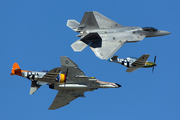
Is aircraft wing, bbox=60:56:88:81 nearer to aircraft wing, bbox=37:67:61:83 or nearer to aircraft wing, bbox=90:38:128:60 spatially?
aircraft wing, bbox=37:67:61:83

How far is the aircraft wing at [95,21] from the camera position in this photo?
52569 mm

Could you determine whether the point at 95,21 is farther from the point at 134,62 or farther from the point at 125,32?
the point at 134,62

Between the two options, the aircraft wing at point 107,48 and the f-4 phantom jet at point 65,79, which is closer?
the aircraft wing at point 107,48

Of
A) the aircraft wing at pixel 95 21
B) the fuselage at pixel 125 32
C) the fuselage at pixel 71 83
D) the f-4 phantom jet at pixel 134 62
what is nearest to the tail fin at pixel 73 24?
the aircraft wing at pixel 95 21

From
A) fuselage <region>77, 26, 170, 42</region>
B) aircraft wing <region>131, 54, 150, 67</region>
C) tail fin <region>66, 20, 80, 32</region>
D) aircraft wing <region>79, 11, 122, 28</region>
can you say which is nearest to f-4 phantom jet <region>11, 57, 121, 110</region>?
aircraft wing <region>131, 54, 150, 67</region>

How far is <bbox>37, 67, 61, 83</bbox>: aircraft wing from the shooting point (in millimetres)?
48750

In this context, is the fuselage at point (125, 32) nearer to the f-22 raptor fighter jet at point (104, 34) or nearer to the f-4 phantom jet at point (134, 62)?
the f-22 raptor fighter jet at point (104, 34)

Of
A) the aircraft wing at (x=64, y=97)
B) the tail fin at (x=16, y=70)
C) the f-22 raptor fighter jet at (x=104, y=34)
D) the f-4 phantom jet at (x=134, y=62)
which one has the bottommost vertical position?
the aircraft wing at (x=64, y=97)

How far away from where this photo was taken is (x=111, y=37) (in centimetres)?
5062

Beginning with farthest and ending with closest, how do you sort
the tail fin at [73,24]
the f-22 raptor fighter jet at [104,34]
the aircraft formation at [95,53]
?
the tail fin at [73,24] → the f-22 raptor fighter jet at [104,34] → the aircraft formation at [95,53]

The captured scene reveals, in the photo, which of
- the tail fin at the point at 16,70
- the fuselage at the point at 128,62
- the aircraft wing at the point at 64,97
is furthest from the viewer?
the fuselage at the point at 128,62

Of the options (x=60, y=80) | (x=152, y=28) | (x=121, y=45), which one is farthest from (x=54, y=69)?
(x=152, y=28)

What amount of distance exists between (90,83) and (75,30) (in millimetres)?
7207

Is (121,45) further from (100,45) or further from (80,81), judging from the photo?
(80,81)
